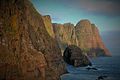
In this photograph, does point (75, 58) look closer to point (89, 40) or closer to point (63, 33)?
point (63, 33)

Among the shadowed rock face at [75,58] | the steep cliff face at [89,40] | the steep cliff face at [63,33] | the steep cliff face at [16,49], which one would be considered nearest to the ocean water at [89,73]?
the shadowed rock face at [75,58]

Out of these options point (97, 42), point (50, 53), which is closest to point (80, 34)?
point (97, 42)

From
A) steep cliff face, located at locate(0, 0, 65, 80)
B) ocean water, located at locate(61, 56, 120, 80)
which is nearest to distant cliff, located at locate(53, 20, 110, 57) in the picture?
ocean water, located at locate(61, 56, 120, 80)

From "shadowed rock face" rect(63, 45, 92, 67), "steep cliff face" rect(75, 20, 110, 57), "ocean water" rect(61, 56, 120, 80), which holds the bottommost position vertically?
"ocean water" rect(61, 56, 120, 80)

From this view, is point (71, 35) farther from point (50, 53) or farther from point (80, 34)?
point (50, 53)

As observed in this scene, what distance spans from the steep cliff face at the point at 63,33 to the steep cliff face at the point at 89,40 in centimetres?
979

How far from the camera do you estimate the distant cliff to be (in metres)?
150

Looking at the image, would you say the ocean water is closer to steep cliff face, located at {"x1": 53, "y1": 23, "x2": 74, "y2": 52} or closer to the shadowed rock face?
the shadowed rock face

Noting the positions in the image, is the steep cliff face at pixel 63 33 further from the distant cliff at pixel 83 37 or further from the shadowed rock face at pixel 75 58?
the shadowed rock face at pixel 75 58

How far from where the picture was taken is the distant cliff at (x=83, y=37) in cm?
15027

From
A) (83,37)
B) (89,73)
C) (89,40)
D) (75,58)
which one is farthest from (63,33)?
(89,73)

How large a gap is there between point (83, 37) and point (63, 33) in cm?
2120

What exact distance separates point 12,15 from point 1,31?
272 centimetres

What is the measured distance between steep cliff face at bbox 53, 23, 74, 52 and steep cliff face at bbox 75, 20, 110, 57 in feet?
32.1
